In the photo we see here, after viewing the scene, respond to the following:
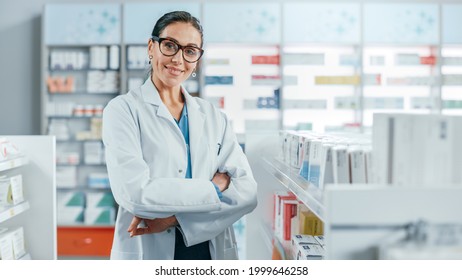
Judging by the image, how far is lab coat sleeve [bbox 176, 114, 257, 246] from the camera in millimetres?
1661

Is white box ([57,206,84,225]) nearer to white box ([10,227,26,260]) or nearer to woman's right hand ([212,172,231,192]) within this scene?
white box ([10,227,26,260])

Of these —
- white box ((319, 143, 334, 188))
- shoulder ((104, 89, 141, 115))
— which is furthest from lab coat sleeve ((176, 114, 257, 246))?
shoulder ((104, 89, 141, 115))

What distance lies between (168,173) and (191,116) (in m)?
0.23

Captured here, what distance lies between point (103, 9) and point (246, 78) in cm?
152

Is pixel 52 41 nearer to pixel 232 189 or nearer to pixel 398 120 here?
pixel 232 189

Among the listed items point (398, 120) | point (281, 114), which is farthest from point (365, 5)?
point (398, 120)

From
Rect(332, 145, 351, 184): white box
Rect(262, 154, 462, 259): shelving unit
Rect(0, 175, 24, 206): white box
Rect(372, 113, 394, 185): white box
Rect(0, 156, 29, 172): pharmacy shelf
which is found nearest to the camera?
Rect(262, 154, 462, 259): shelving unit

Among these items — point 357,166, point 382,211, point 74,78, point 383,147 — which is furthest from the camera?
point 74,78

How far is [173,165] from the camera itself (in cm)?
168

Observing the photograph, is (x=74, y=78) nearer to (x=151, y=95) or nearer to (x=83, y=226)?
(x=83, y=226)

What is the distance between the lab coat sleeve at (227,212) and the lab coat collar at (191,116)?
0.12 m

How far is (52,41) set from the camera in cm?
489

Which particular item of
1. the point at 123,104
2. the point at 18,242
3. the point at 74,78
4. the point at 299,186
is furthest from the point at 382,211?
the point at 74,78

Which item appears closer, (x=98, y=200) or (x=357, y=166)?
(x=357, y=166)
